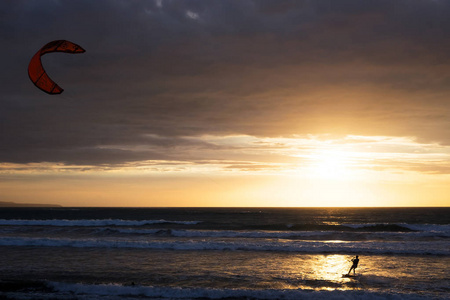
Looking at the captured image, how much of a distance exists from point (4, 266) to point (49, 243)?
24.0 ft

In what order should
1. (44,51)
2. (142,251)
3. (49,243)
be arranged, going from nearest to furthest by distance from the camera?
1. (44,51)
2. (142,251)
3. (49,243)

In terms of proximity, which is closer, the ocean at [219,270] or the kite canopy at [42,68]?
the kite canopy at [42,68]

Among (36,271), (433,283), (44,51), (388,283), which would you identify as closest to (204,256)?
(36,271)

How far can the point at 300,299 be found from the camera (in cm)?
1217

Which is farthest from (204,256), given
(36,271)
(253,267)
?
(36,271)

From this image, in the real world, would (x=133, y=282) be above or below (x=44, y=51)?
below

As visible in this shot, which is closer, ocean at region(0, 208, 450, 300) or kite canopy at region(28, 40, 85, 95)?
kite canopy at region(28, 40, 85, 95)

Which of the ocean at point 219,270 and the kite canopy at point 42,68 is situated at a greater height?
the kite canopy at point 42,68

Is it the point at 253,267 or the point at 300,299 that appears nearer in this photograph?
the point at 300,299

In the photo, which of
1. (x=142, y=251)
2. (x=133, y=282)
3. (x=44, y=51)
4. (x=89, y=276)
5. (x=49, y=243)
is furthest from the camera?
(x=49, y=243)

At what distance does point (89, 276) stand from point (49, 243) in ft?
34.8

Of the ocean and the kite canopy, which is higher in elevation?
the kite canopy

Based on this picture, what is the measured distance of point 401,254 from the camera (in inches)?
810

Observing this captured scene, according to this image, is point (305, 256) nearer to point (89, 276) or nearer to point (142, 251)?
point (142, 251)
